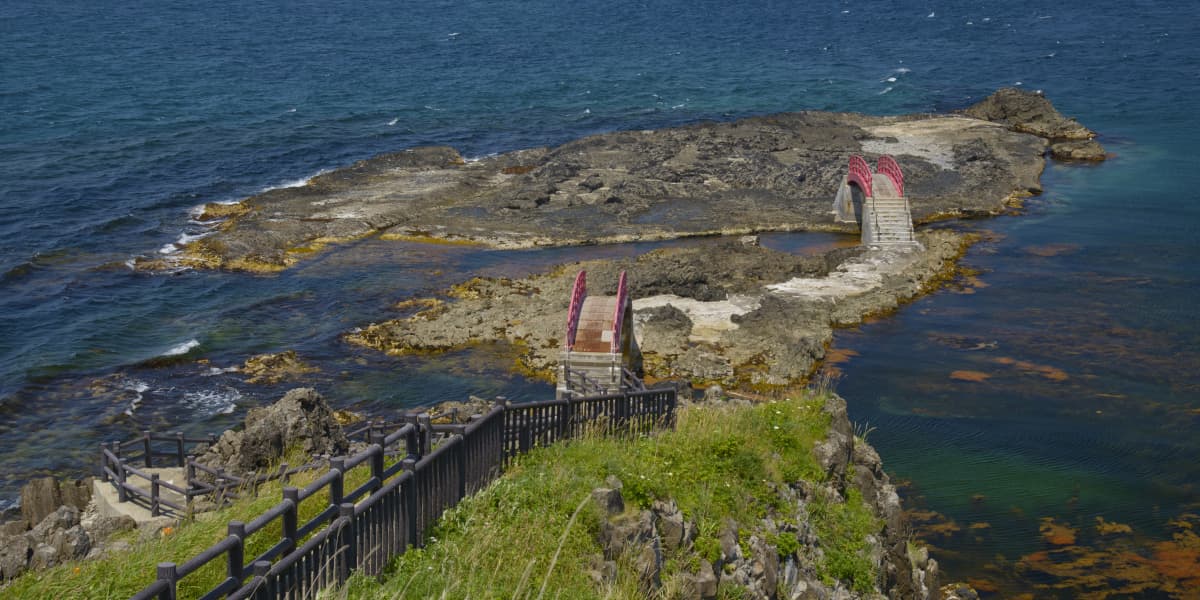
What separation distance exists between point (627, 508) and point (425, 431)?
301 centimetres

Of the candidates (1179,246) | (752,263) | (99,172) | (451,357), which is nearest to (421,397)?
(451,357)

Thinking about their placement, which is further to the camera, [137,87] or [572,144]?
[137,87]

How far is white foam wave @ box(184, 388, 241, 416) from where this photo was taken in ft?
108

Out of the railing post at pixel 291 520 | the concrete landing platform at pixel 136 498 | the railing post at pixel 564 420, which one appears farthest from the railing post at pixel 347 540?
the concrete landing platform at pixel 136 498

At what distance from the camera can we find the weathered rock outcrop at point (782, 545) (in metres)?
13.1

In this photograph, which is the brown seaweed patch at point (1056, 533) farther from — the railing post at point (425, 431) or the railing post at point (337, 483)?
the railing post at point (337, 483)

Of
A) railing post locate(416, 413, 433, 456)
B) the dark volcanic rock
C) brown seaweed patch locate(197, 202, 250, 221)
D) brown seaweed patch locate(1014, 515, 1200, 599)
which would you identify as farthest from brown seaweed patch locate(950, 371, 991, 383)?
the dark volcanic rock

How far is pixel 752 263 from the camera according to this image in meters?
44.6

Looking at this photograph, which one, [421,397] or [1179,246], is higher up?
[1179,246]

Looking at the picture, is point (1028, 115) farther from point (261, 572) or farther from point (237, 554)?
point (237, 554)

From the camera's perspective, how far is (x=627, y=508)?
45.1 feet

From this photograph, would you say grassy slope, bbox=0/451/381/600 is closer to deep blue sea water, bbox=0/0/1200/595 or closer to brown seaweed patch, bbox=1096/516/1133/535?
deep blue sea water, bbox=0/0/1200/595

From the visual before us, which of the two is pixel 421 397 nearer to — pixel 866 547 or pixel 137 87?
pixel 866 547

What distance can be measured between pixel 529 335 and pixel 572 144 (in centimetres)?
3524
